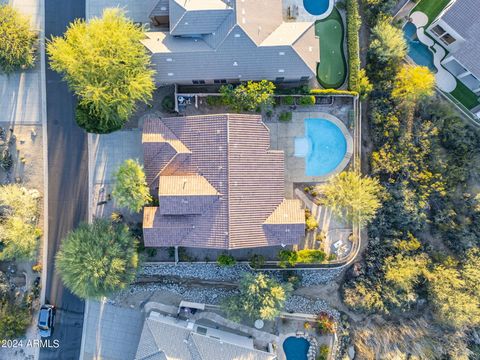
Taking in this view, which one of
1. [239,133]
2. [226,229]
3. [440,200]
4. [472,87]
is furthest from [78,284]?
[472,87]

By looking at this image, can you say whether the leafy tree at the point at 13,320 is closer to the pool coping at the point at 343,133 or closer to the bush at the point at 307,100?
the pool coping at the point at 343,133

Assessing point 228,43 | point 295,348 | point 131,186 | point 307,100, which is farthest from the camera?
point 295,348

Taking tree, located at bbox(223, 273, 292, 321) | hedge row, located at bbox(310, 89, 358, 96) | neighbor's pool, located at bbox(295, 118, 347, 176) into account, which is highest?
hedge row, located at bbox(310, 89, 358, 96)

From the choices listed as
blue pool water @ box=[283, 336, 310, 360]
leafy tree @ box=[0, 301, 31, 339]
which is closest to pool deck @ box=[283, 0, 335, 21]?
blue pool water @ box=[283, 336, 310, 360]

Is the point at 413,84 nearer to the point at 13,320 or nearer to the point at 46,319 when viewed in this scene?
the point at 46,319

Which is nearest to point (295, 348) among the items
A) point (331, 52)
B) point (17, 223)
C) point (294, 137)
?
point (294, 137)

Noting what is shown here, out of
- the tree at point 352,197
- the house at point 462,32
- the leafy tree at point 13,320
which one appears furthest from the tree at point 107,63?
the house at point 462,32

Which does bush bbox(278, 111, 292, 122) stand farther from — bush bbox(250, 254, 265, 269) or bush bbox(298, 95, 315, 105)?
bush bbox(250, 254, 265, 269)
